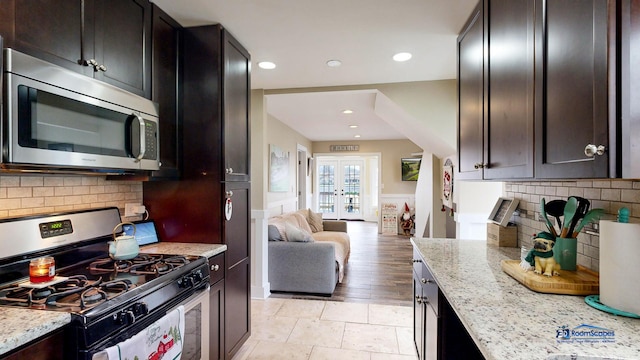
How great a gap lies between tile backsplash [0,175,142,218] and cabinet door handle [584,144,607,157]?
2.19m

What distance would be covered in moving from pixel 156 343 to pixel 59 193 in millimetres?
991

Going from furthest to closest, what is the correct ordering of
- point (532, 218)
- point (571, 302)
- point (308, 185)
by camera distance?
point (308, 185) < point (532, 218) < point (571, 302)

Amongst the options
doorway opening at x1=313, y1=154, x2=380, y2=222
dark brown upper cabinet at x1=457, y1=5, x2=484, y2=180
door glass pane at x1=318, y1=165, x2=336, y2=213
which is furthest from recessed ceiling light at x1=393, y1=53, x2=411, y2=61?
door glass pane at x1=318, y1=165, x2=336, y2=213

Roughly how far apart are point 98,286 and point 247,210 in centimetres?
128

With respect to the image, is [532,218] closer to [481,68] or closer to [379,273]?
[481,68]

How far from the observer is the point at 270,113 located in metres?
4.81

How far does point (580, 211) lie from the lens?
130cm

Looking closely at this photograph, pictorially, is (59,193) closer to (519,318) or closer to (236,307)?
(236,307)

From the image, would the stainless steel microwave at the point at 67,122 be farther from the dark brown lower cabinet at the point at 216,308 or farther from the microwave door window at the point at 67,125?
the dark brown lower cabinet at the point at 216,308

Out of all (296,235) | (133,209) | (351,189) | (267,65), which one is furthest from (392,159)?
(133,209)

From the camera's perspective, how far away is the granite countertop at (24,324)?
2.91 feet

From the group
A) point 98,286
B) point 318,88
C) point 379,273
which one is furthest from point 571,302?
point 379,273

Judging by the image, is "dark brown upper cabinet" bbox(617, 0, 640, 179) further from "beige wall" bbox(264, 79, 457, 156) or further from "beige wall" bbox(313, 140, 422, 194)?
"beige wall" bbox(313, 140, 422, 194)

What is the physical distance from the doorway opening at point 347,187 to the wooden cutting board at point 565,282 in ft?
26.2
